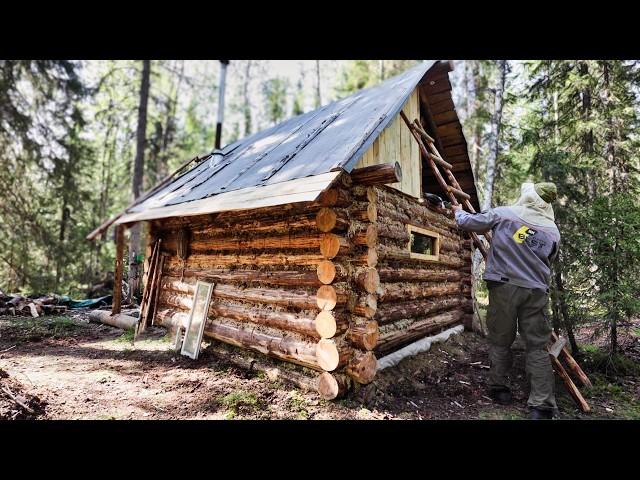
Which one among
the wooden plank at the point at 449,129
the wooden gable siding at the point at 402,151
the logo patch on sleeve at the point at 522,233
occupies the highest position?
the wooden plank at the point at 449,129

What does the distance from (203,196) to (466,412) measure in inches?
203

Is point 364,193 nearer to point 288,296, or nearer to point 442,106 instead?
point 288,296

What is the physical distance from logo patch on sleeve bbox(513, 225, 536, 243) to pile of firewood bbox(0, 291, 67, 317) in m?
12.0

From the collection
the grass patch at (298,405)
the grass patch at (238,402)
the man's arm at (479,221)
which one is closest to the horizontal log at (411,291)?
the man's arm at (479,221)

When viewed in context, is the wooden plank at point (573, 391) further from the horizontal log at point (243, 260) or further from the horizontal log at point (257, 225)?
the horizontal log at point (257, 225)

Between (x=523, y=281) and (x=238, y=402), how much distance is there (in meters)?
3.97

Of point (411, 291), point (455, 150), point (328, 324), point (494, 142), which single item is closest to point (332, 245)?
point (328, 324)

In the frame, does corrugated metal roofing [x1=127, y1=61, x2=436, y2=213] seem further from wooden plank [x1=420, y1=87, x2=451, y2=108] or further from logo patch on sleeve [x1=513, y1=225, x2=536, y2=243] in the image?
logo patch on sleeve [x1=513, y1=225, x2=536, y2=243]

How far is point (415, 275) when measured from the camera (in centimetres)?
605

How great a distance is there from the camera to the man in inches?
164

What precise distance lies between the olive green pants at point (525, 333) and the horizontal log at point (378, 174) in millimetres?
2071

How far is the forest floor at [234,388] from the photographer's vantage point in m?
4.00
